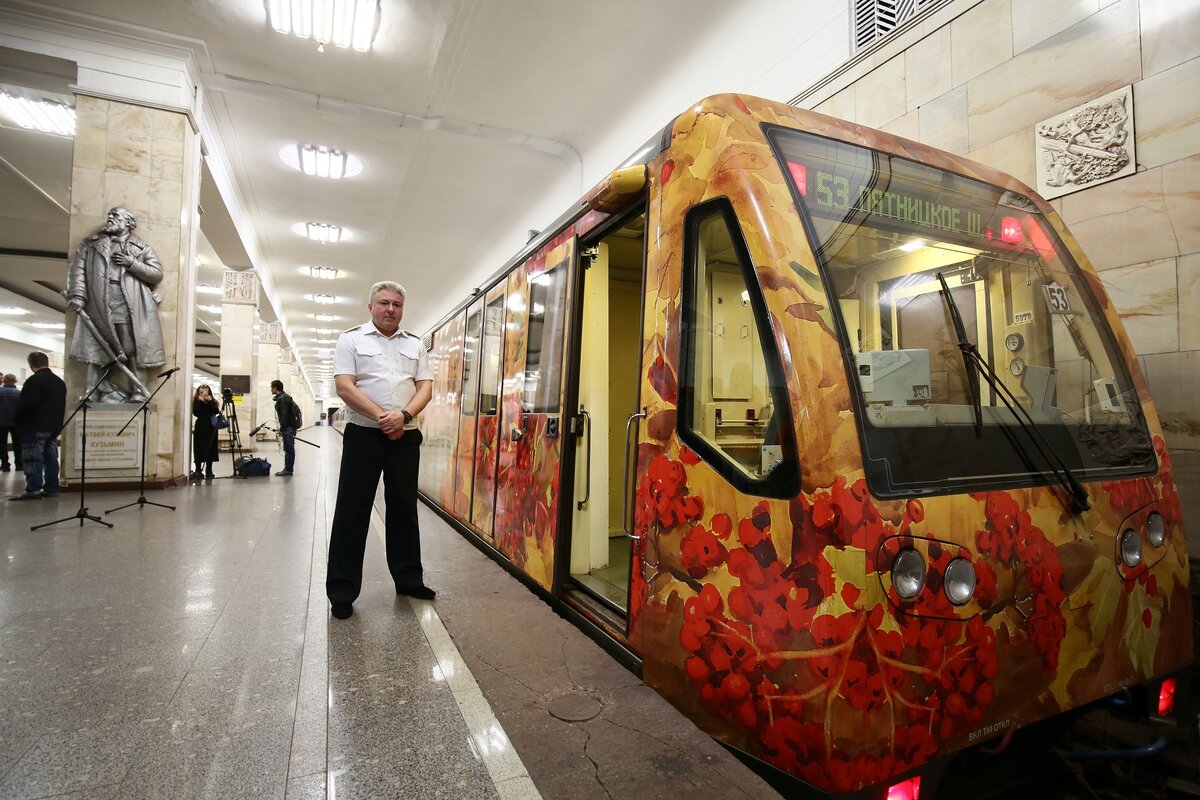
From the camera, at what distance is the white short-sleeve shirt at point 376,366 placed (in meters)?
3.39

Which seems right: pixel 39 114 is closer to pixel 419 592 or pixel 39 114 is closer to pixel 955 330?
pixel 419 592

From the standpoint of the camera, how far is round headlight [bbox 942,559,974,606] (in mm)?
1633

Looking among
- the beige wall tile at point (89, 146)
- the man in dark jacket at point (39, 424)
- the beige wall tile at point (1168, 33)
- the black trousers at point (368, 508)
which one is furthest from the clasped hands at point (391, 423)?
the beige wall tile at point (89, 146)

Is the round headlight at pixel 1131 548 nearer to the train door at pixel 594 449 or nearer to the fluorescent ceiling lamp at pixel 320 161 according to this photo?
the train door at pixel 594 449

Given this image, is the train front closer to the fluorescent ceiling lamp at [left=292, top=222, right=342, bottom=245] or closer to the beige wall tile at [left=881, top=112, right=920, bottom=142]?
the beige wall tile at [left=881, top=112, right=920, bottom=142]

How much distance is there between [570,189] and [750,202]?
27.8ft

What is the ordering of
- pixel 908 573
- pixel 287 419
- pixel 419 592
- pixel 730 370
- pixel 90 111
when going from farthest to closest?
pixel 287 419
pixel 90 111
pixel 419 592
pixel 730 370
pixel 908 573

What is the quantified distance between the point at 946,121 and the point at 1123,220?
53.4 inches

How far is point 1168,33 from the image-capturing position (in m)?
2.86

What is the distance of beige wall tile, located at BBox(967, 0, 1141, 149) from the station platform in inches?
153

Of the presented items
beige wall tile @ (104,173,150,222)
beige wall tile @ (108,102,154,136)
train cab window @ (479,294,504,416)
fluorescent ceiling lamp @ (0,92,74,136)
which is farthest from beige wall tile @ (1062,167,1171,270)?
fluorescent ceiling lamp @ (0,92,74,136)

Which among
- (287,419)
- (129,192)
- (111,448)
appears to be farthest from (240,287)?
(111,448)

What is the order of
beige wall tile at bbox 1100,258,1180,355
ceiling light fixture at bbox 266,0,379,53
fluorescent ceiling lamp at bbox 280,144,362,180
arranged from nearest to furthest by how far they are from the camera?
beige wall tile at bbox 1100,258,1180,355 < ceiling light fixture at bbox 266,0,379,53 < fluorescent ceiling lamp at bbox 280,144,362,180

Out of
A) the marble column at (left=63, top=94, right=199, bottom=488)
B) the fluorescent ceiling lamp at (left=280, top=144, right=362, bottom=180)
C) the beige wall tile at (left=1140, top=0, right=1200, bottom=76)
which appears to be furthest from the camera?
the fluorescent ceiling lamp at (left=280, top=144, right=362, bottom=180)
